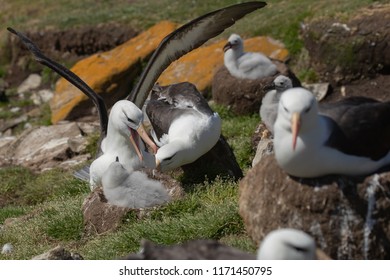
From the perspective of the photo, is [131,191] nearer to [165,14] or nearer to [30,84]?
[165,14]

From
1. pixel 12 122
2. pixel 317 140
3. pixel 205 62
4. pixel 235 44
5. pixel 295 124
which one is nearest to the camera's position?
pixel 295 124

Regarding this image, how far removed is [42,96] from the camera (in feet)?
54.9

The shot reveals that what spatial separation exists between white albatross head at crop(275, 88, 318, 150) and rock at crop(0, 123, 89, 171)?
22.5 ft

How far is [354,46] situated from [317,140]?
7845mm

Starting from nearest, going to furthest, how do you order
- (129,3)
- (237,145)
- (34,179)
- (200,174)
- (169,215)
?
(169,215), (200,174), (237,145), (34,179), (129,3)

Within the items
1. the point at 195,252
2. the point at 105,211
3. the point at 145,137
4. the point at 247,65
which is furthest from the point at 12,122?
the point at 195,252

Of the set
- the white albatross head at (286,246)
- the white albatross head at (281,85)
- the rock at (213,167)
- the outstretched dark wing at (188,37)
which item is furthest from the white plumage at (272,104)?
the white albatross head at (286,246)

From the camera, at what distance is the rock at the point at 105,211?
657 cm

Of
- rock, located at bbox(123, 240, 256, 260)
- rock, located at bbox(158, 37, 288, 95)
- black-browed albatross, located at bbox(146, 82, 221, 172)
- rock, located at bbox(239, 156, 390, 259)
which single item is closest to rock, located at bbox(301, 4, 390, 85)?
rock, located at bbox(158, 37, 288, 95)

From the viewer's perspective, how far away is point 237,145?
9.40m

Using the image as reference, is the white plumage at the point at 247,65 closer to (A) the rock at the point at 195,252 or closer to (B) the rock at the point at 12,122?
(B) the rock at the point at 12,122

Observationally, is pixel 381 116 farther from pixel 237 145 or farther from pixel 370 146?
pixel 237 145
